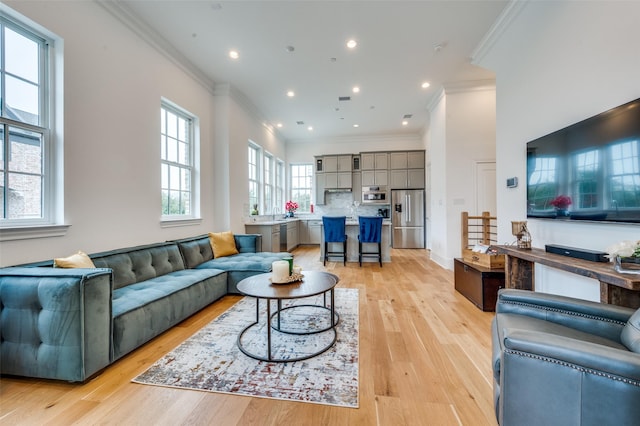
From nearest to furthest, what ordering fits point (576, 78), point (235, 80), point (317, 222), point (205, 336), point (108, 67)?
point (576, 78) → point (205, 336) → point (108, 67) → point (235, 80) → point (317, 222)

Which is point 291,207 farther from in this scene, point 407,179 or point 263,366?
point 263,366

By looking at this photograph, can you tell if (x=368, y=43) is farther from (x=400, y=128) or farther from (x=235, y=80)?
(x=400, y=128)

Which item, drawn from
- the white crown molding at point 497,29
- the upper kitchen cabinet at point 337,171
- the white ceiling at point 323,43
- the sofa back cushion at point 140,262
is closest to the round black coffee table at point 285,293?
the sofa back cushion at point 140,262

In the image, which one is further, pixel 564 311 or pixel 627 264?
pixel 627 264

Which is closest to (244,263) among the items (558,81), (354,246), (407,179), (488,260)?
(354,246)

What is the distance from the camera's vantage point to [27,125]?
→ 2027 millimetres

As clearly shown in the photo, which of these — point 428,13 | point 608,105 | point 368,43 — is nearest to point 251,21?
point 368,43

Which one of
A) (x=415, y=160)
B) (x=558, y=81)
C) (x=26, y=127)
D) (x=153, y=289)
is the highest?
(x=415, y=160)

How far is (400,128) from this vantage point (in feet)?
23.4

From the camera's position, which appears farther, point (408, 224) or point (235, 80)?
point (408, 224)

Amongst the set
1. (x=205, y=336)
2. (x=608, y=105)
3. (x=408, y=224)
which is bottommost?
(x=205, y=336)

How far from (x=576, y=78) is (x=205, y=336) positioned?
3.77 m

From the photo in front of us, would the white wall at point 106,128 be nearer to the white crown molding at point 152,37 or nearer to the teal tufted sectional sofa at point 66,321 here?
the white crown molding at point 152,37

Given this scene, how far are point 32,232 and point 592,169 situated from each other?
4.19 m
